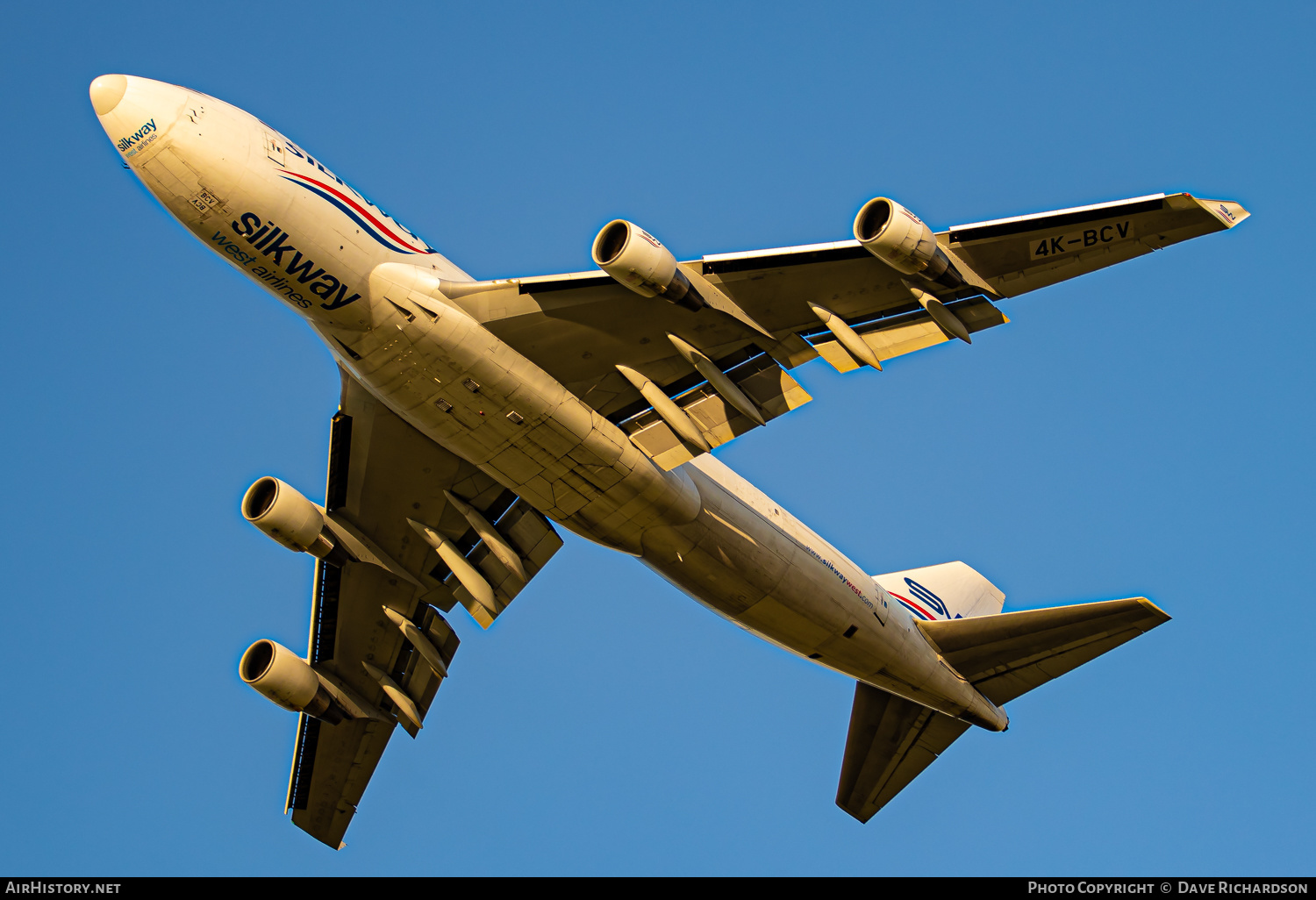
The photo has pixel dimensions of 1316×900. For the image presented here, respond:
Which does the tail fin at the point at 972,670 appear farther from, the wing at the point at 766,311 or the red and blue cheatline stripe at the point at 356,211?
the red and blue cheatline stripe at the point at 356,211

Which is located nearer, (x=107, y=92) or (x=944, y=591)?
(x=107, y=92)

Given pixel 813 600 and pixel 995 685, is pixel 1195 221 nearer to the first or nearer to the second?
pixel 813 600

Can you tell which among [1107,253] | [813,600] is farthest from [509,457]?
[1107,253]

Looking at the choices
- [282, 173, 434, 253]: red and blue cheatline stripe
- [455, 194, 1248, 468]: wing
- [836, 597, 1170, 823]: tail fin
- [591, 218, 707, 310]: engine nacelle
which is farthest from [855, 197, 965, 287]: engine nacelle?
[836, 597, 1170, 823]: tail fin

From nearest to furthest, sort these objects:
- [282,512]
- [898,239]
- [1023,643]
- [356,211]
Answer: [898,239] → [356,211] → [282,512] → [1023,643]

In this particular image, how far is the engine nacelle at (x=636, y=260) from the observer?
20.8 m

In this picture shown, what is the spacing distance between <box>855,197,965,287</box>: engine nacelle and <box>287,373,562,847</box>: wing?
414 inches

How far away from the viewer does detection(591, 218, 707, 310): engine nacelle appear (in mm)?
20828

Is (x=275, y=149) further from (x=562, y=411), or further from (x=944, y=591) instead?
(x=944, y=591)

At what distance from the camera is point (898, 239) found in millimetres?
20344

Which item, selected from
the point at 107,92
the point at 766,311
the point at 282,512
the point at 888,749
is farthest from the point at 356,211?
the point at 888,749

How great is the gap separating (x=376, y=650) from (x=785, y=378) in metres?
13.0

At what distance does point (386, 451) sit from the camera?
26.4 metres

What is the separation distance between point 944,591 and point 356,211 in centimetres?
1806
